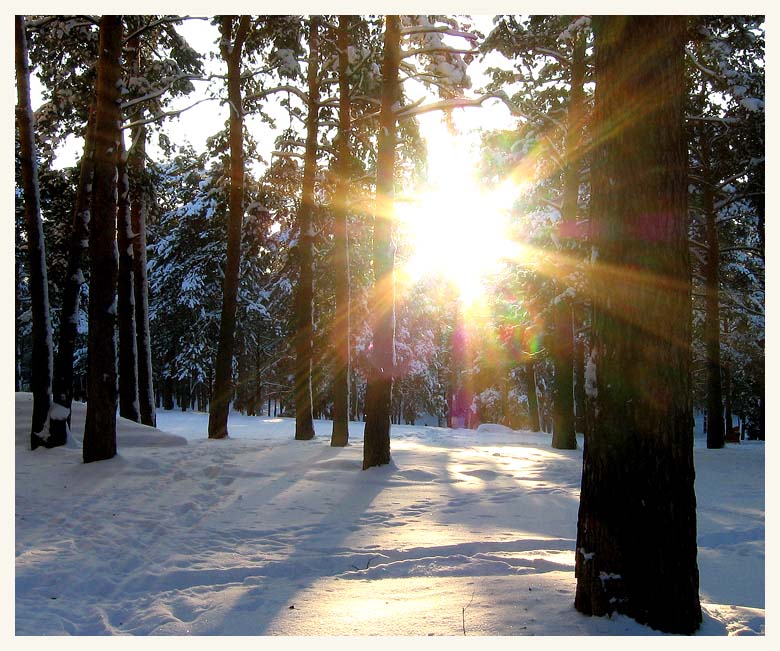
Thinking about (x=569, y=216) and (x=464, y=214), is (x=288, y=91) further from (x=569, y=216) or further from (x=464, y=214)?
(x=569, y=216)

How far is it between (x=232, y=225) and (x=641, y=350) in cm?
1247

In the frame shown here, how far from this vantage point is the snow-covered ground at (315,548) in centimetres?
419

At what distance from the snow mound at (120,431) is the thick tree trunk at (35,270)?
672 mm

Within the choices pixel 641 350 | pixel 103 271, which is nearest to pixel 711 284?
pixel 641 350

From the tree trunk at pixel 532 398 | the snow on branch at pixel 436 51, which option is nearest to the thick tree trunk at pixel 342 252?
the snow on branch at pixel 436 51

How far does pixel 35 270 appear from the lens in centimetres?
1034

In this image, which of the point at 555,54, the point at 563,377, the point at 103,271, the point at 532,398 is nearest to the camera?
the point at 103,271

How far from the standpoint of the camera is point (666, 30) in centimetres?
416

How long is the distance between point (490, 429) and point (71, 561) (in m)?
22.2

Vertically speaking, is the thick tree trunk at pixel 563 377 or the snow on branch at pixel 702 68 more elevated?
the snow on branch at pixel 702 68

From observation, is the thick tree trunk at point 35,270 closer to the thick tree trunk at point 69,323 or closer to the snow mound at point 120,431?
the thick tree trunk at point 69,323

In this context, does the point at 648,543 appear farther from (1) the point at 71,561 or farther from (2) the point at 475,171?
(2) the point at 475,171

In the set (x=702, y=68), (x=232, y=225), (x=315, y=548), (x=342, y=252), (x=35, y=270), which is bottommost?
(x=315, y=548)

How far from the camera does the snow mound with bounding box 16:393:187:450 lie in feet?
36.3
